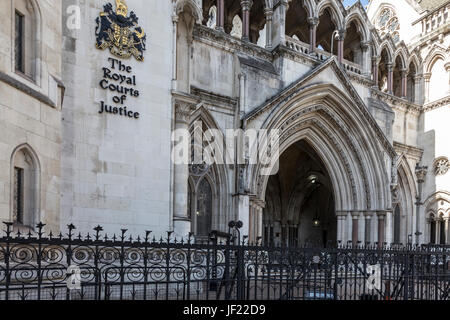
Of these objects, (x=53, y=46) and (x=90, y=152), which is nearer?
(x=53, y=46)

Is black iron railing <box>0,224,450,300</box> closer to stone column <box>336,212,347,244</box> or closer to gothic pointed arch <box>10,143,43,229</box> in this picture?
gothic pointed arch <box>10,143,43,229</box>

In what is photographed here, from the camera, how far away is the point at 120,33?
A: 1154 cm

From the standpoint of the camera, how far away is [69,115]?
34.9 ft

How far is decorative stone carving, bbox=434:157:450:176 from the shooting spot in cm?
2336

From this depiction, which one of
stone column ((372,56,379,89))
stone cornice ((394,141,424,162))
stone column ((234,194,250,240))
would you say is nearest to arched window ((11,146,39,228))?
stone column ((234,194,250,240))

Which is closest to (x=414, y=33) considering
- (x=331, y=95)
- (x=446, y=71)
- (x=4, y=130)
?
(x=446, y=71)

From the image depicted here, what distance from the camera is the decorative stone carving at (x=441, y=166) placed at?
23358 millimetres

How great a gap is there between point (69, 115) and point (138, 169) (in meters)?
2.32

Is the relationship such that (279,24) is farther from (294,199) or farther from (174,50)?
(294,199)

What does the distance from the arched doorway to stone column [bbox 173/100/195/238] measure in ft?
44.2

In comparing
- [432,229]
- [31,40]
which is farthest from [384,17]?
[31,40]

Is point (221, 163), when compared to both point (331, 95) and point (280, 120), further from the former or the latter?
point (331, 95)

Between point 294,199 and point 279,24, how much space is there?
12.2 meters

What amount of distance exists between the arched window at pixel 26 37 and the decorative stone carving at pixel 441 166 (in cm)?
2220
